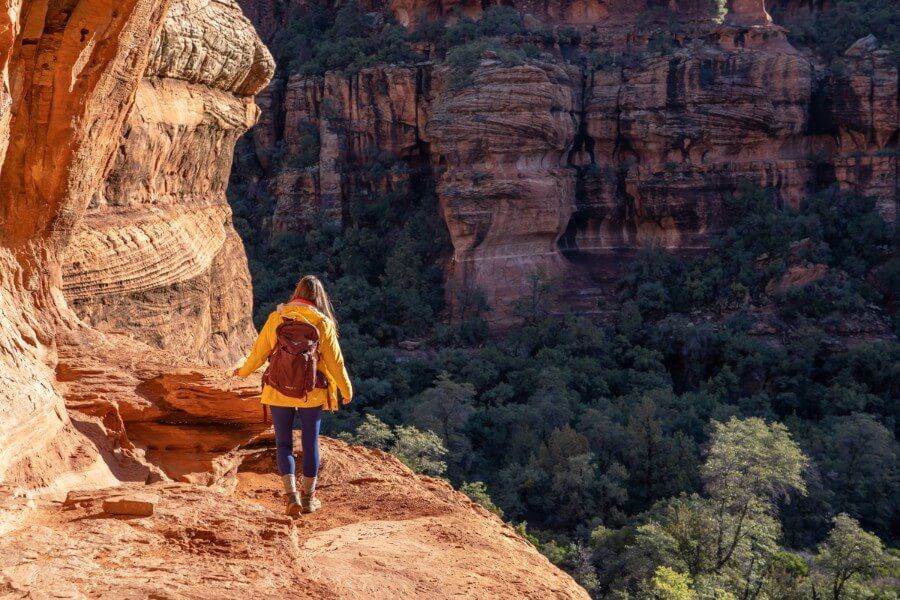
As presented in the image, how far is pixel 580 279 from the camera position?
29312 mm

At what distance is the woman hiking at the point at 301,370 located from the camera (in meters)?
4.36

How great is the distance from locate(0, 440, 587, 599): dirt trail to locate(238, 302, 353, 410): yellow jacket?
576 millimetres

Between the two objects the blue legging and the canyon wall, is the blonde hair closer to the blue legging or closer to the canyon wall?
the blue legging

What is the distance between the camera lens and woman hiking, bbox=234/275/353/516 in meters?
4.36

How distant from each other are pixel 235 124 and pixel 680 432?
40.5 feet

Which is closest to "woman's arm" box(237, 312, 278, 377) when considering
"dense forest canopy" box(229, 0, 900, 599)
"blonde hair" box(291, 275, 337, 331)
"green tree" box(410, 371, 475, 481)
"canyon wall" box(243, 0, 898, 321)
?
"blonde hair" box(291, 275, 337, 331)

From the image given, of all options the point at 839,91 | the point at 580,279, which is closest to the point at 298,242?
the point at 580,279

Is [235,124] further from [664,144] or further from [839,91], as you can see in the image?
[839,91]

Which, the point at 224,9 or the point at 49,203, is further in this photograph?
Result: the point at 224,9

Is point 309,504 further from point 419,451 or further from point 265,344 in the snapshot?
point 419,451

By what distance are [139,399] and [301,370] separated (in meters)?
1.36

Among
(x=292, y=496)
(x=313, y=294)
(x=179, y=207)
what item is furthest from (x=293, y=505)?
(x=179, y=207)

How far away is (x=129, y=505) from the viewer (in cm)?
355

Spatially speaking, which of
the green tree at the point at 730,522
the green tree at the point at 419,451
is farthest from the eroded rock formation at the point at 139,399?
the green tree at the point at 730,522
